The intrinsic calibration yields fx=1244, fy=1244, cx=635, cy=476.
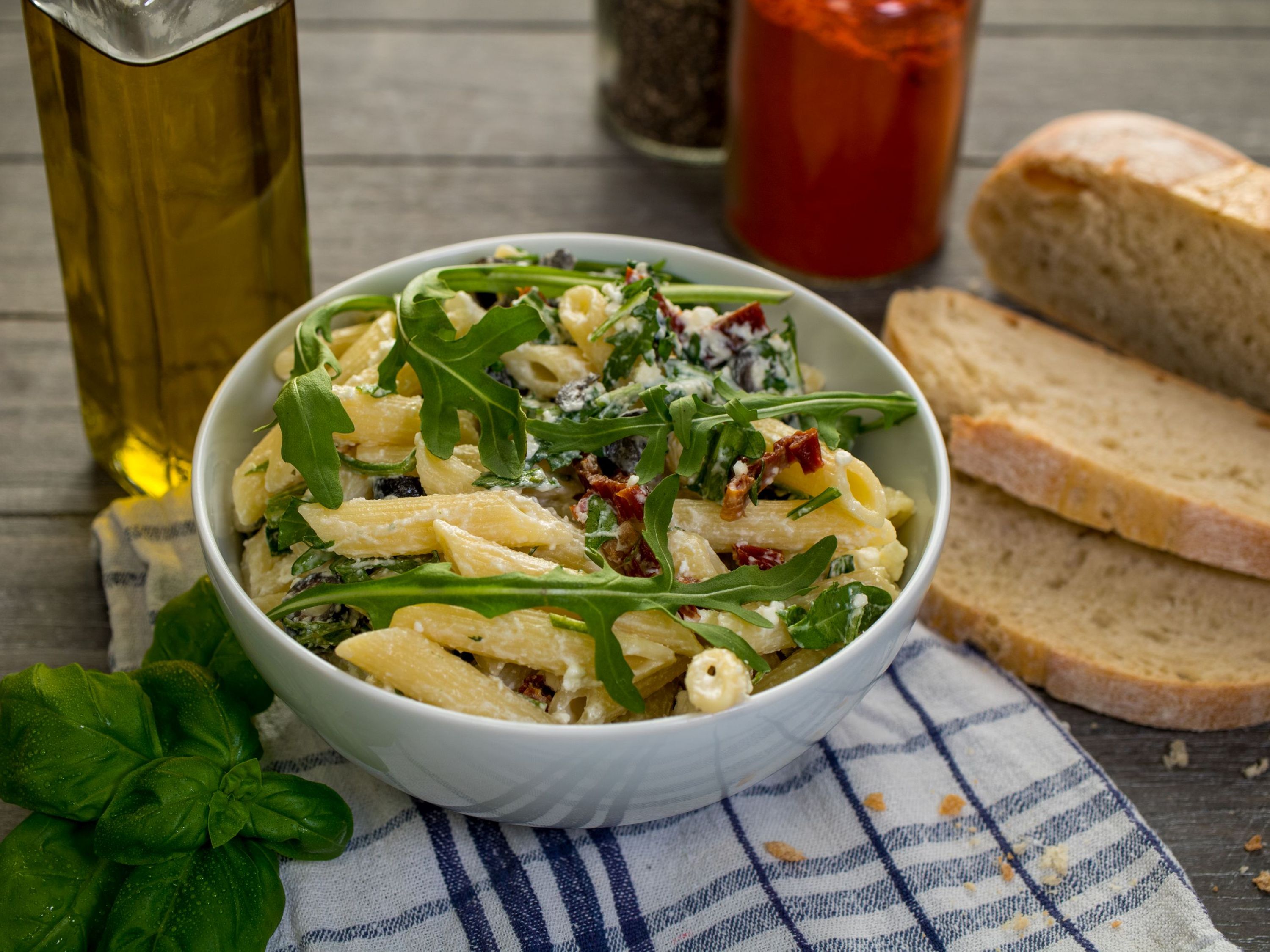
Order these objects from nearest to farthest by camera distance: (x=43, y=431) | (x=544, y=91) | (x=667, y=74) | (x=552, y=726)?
(x=552, y=726) < (x=43, y=431) < (x=667, y=74) < (x=544, y=91)

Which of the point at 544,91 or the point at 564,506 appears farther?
the point at 544,91

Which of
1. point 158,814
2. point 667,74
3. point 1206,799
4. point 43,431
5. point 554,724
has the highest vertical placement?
point 667,74

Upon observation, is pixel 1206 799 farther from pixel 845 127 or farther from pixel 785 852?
pixel 845 127

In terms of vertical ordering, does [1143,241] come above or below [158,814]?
above

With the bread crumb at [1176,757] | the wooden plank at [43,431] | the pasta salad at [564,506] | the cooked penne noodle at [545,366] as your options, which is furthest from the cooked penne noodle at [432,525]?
the bread crumb at [1176,757]

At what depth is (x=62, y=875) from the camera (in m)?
1.44

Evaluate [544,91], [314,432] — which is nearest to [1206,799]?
[314,432]

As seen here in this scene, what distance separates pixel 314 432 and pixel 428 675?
1.13 ft

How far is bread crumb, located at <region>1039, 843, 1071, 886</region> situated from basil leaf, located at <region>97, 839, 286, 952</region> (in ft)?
3.26

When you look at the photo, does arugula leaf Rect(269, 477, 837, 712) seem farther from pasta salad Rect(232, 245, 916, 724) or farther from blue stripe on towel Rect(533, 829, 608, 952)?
blue stripe on towel Rect(533, 829, 608, 952)

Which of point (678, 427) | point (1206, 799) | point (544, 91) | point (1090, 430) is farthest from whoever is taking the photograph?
point (544, 91)

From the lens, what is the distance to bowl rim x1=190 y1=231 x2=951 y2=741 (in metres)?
1.33

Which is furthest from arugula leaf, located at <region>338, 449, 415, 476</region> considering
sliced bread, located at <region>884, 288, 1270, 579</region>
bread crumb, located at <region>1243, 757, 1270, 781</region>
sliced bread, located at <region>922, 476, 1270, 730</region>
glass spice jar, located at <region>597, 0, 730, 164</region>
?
glass spice jar, located at <region>597, 0, 730, 164</region>

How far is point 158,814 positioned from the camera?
142 cm
